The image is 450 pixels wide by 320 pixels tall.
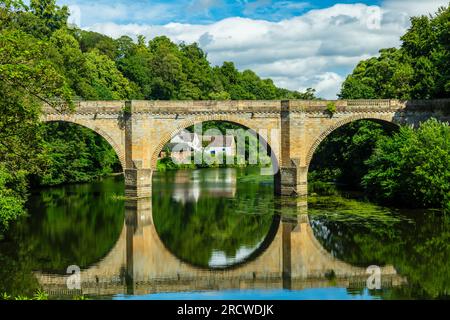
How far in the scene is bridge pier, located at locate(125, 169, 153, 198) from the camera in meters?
37.8

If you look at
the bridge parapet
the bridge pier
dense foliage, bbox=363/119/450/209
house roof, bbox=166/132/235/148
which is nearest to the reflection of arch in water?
dense foliage, bbox=363/119/450/209

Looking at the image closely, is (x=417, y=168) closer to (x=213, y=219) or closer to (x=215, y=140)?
(x=213, y=219)

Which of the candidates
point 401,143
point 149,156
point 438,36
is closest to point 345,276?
point 401,143

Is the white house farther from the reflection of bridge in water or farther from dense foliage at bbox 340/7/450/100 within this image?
the reflection of bridge in water

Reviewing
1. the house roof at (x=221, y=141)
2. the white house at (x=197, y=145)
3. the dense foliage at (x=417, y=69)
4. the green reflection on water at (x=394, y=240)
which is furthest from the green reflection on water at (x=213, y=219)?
the house roof at (x=221, y=141)

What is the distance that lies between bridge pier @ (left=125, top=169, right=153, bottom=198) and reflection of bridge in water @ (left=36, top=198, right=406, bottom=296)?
11984mm

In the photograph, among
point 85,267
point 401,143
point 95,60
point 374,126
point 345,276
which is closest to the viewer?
point 345,276

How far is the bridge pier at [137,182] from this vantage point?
3784 cm

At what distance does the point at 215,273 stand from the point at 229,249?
4.11 m

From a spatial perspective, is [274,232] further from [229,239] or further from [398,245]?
[398,245]

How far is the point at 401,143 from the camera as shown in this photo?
34344 mm

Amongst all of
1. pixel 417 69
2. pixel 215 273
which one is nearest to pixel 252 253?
pixel 215 273

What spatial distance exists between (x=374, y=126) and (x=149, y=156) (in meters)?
17.4
